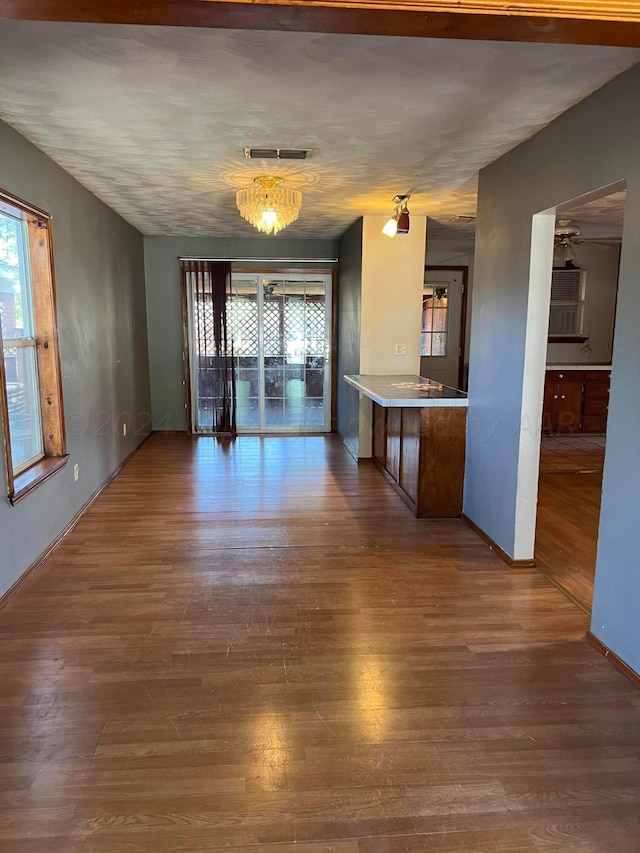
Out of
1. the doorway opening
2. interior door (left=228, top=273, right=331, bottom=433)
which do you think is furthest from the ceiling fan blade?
interior door (left=228, top=273, right=331, bottom=433)

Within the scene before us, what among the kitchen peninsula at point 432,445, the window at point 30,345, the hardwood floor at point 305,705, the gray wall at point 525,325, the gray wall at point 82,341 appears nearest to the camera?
the hardwood floor at point 305,705

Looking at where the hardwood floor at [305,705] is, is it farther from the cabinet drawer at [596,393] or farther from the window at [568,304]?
the window at [568,304]

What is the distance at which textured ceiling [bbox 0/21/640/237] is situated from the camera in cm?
203

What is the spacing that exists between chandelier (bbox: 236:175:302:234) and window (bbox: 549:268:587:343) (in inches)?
173

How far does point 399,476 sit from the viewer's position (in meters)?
4.63

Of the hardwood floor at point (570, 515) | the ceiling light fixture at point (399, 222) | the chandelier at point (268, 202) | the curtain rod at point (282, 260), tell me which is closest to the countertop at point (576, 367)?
the hardwood floor at point (570, 515)

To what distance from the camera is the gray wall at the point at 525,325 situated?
2203 mm

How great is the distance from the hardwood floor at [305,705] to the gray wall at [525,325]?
1.15ft

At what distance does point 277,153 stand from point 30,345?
1899mm

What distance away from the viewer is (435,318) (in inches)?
289

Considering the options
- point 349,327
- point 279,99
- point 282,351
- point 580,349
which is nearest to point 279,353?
point 282,351

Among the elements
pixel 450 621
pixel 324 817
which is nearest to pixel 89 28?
pixel 324 817

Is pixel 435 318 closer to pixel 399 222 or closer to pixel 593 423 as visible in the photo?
pixel 593 423

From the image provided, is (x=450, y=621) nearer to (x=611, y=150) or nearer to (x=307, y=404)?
(x=611, y=150)
